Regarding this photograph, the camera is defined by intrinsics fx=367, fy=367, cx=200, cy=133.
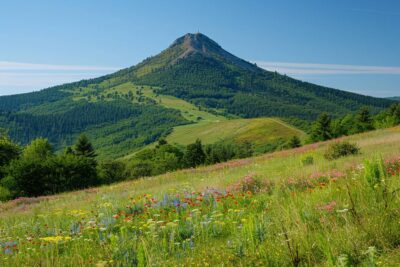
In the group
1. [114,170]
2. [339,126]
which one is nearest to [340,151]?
[114,170]

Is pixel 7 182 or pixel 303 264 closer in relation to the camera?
pixel 303 264

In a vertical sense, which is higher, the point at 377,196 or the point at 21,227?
the point at 377,196

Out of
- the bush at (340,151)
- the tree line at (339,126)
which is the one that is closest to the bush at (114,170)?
the tree line at (339,126)

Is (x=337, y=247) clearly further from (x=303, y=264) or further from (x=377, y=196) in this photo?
(x=377, y=196)

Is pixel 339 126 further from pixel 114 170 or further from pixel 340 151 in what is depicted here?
pixel 340 151

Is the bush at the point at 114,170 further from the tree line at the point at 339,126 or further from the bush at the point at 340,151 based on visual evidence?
the bush at the point at 340,151

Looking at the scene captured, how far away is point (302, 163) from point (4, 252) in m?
12.8

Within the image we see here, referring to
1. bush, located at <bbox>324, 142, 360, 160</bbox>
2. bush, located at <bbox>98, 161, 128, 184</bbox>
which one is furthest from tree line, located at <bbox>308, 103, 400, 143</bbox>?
bush, located at <bbox>324, 142, 360, 160</bbox>

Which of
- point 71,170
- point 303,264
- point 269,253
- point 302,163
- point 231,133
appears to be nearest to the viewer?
point 303,264

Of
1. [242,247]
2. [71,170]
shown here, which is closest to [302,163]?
[242,247]

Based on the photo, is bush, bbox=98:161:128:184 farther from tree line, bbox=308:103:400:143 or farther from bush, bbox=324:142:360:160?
bush, bbox=324:142:360:160

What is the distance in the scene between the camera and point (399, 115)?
3191 inches

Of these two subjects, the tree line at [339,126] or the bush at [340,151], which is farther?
the tree line at [339,126]

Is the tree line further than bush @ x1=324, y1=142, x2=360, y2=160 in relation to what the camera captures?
Yes
